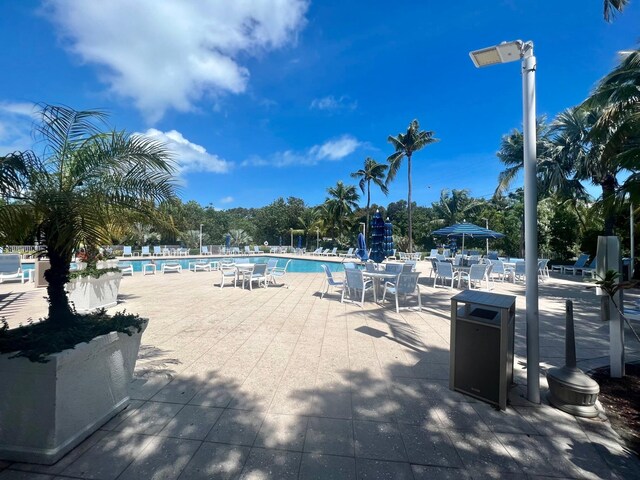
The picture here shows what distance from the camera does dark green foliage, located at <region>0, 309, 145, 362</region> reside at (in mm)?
1719

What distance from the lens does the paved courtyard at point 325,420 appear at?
170 cm

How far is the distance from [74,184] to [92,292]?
411 centimetres

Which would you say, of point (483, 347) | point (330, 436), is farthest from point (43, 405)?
point (483, 347)

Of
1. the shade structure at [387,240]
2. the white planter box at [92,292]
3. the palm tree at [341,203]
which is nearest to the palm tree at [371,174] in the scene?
the palm tree at [341,203]

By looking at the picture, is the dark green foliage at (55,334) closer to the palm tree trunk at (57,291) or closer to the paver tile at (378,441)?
the palm tree trunk at (57,291)

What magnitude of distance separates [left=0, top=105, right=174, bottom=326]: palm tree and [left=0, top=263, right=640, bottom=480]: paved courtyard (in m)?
1.13

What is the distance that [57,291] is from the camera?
89.1 inches

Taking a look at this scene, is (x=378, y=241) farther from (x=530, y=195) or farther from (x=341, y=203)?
(x=341, y=203)

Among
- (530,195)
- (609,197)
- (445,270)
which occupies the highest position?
(609,197)

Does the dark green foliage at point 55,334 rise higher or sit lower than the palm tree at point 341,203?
lower

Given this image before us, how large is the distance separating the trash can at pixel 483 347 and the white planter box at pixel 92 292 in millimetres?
6250

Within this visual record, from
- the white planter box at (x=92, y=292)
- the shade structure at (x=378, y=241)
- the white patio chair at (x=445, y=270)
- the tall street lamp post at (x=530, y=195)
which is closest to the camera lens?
the tall street lamp post at (x=530, y=195)

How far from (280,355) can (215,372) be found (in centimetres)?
78

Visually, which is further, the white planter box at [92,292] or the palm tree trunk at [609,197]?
the white planter box at [92,292]
